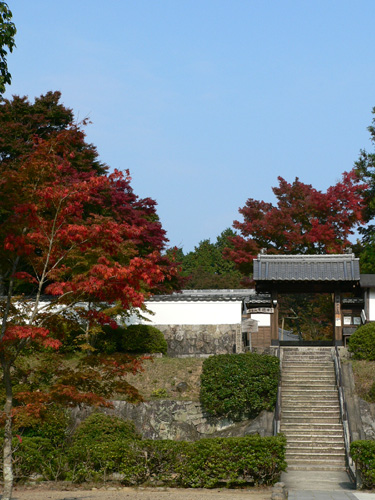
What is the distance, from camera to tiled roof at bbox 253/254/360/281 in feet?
90.8

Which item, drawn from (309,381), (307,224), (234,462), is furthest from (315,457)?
(307,224)

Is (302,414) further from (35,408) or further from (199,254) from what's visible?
(199,254)

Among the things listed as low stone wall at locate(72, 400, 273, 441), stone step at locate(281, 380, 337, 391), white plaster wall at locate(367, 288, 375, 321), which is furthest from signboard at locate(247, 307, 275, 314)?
low stone wall at locate(72, 400, 273, 441)

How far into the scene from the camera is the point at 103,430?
58.5 ft

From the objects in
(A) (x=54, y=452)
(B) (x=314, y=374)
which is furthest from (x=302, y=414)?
(A) (x=54, y=452)

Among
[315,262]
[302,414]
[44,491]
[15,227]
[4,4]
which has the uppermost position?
[4,4]

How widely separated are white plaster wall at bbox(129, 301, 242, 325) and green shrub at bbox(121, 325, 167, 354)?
6.78 feet

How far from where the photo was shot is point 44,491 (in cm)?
1587

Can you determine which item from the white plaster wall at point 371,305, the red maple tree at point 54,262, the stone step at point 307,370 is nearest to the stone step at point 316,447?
the stone step at point 307,370

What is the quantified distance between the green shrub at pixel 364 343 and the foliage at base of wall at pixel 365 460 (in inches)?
331

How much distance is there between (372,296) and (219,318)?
662 cm

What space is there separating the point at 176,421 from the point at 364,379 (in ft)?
21.3

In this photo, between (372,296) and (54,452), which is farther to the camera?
(372,296)

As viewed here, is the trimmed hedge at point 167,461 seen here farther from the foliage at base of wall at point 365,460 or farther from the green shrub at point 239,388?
the green shrub at point 239,388
